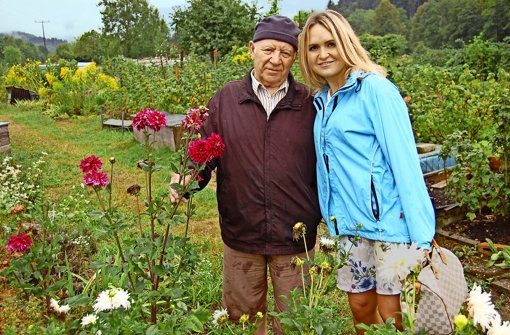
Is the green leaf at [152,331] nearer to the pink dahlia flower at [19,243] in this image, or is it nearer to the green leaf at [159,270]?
the green leaf at [159,270]

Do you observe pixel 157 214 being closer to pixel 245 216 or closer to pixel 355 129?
pixel 245 216

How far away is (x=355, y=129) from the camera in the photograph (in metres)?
2.09

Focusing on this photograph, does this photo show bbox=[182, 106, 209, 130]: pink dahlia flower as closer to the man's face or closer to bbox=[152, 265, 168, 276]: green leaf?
the man's face

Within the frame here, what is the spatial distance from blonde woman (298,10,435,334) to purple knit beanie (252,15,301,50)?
0.05 metres

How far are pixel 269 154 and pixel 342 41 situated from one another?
54cm

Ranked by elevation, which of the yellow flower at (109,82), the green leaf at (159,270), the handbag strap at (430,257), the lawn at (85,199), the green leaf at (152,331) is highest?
the handbag strap at (430,257)

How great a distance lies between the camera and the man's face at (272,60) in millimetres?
2225

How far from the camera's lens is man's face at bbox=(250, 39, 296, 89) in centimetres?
222

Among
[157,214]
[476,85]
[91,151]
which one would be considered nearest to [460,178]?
[157,214]

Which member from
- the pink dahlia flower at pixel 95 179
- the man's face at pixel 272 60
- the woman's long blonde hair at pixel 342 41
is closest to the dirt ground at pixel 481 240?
the woman's long blonde hair at pixel 342 41

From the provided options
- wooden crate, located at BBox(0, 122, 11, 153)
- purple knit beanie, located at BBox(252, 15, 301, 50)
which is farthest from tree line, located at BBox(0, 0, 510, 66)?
wooden crate, located at BBox(0, 122, 11, 153)

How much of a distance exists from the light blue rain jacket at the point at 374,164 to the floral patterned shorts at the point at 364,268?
0.17 ft

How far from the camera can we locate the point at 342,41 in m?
2.12

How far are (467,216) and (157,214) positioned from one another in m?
2.79
